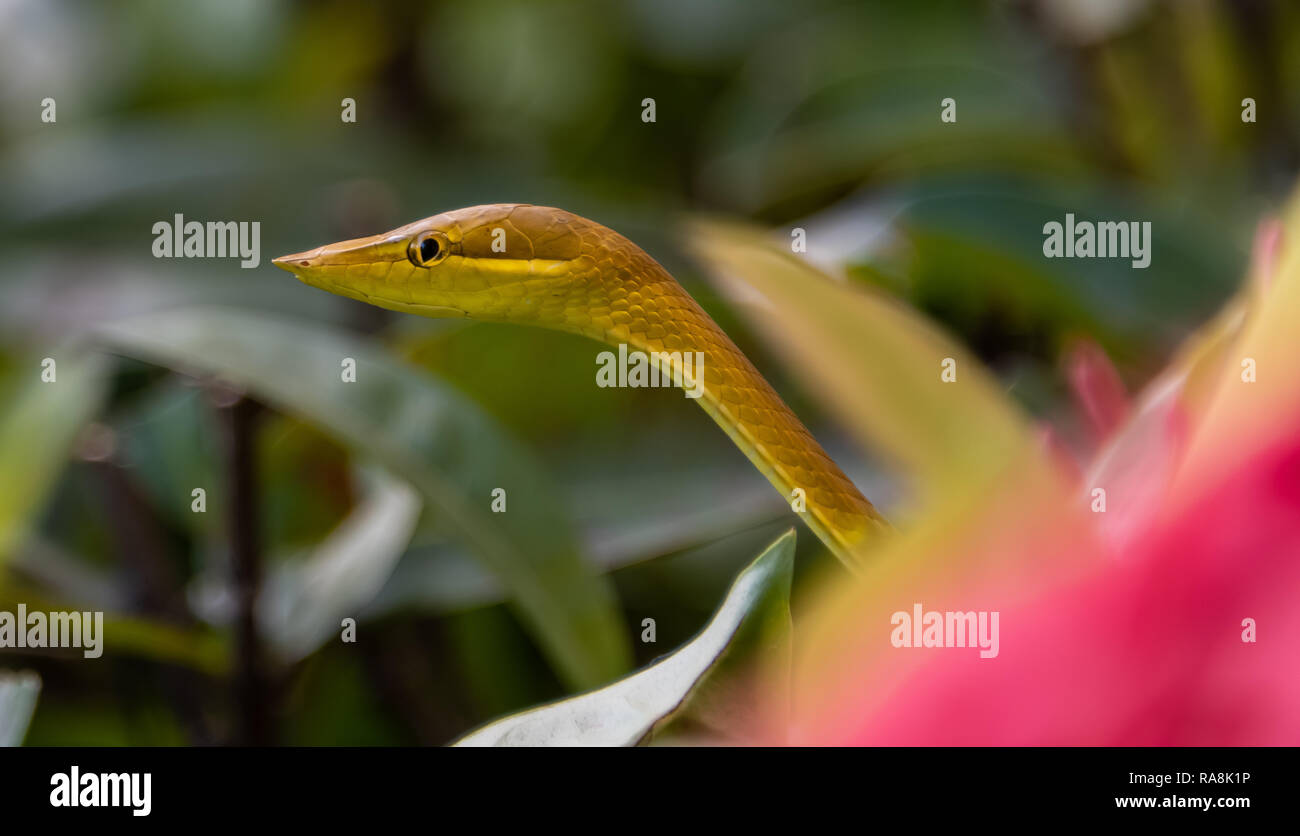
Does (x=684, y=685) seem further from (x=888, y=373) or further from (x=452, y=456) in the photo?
(x=452, y=456)

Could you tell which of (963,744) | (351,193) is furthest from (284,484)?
(963,744)

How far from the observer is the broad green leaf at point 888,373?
253 mm

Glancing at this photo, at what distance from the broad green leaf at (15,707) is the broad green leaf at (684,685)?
0.11m

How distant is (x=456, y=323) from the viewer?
1.73 feet

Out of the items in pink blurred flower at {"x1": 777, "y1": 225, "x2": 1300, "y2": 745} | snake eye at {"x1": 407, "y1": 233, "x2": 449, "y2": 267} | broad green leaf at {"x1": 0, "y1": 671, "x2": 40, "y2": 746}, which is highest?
snake eye at {"x1": 407, "y1": 233, "x2": 449, "y2": 267}

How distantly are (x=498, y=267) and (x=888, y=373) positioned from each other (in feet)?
0.40

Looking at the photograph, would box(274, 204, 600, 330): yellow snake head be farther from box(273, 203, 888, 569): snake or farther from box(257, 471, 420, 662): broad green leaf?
box(257, 471, 420, 662): broad green leaf

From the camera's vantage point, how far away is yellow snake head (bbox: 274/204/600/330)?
338 mm

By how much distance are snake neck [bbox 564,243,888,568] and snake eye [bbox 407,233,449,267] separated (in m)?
0.04

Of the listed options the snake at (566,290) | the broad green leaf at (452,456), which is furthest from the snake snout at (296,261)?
the broad green leaf at (452,456)

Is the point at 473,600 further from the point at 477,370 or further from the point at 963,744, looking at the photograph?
the point at 963,744

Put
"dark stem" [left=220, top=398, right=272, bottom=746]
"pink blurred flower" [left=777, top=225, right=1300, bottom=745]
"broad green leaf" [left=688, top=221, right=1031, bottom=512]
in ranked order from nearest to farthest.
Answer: "pink blurred flower" [left=777, top=225, right=1300, bottom=745]
"broad green leaf" [left=688, top=221, right=1031, bottom=512]
"dark stem" [left=220, top=398, right=272, bottom=746]

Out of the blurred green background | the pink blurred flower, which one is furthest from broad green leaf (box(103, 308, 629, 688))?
the pink blurred flower
